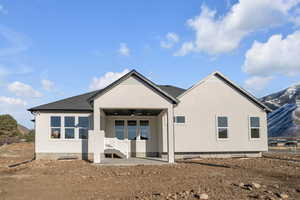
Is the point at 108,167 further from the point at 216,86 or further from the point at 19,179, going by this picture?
→ the point at 216,86

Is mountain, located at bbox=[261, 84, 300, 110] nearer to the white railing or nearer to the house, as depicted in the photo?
the house

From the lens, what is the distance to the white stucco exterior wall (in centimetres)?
2056

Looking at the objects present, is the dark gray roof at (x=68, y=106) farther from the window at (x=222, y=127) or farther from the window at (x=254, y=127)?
the window at (x=254, y=127)

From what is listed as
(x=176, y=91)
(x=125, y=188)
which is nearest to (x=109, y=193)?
(x=125, y=188)

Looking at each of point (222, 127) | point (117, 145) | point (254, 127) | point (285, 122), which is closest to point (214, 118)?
point (222, 127)

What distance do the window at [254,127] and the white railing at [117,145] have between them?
8.85 metres

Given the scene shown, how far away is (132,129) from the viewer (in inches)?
847

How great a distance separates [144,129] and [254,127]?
779cm

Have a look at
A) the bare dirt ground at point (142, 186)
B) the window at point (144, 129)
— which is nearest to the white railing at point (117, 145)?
the window at point (144, 129)

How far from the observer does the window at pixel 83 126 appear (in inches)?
796

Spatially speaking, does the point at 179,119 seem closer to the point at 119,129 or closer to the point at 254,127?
the point at 119,129

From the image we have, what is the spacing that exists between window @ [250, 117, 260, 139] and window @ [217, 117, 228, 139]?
6.14ft

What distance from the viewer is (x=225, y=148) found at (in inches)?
821

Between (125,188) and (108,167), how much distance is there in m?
5.79
